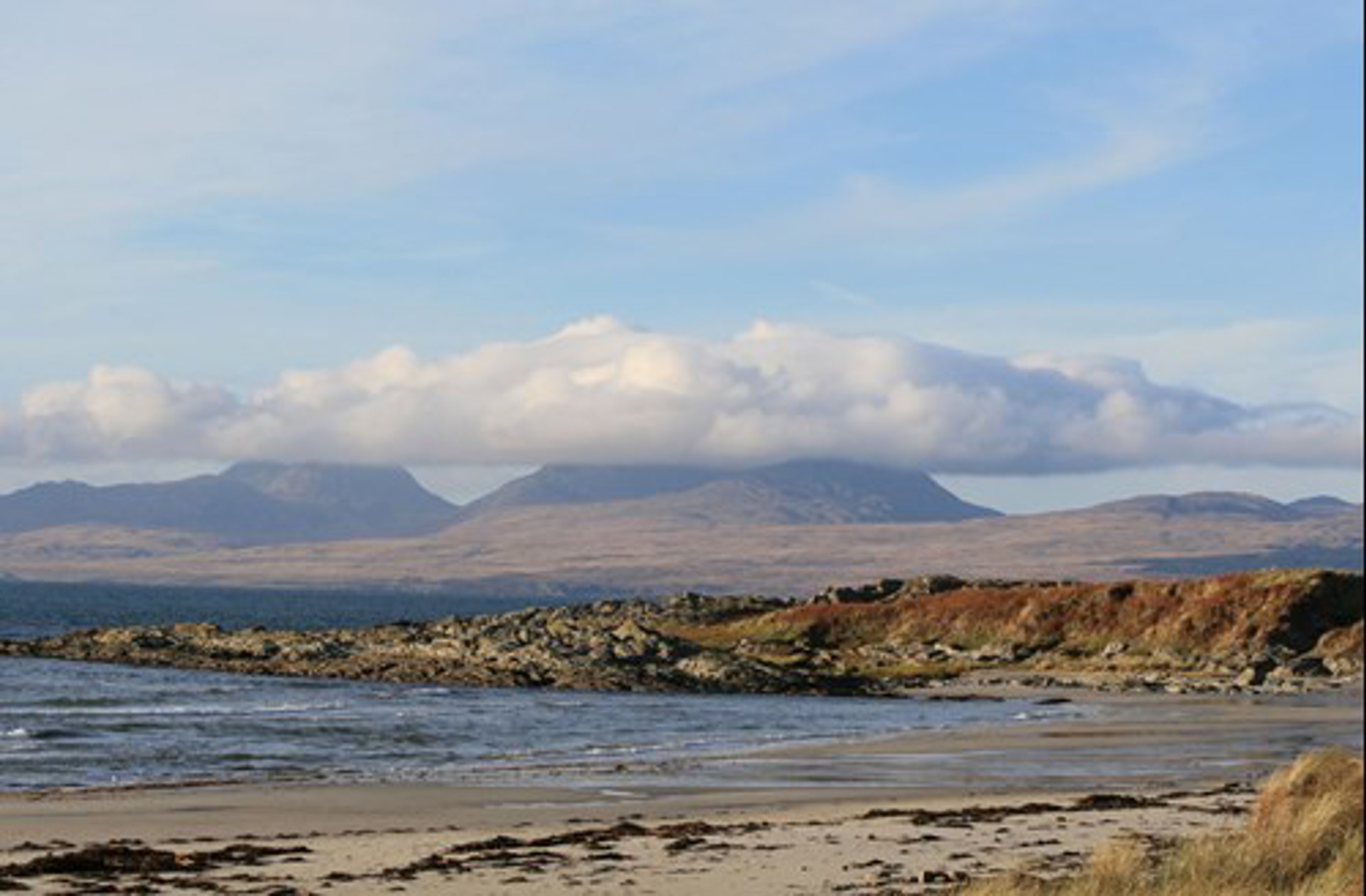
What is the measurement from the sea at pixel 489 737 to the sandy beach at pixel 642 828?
422 millimetres

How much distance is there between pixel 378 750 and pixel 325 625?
122122 millimetres

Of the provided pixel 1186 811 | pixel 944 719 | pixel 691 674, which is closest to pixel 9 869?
pixel 1186 811

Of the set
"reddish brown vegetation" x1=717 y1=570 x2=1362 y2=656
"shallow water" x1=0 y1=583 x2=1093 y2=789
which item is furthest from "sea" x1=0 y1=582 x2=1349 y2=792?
"reddish brown vegetation" x1=717 y1=570 x2=1362 y2=656

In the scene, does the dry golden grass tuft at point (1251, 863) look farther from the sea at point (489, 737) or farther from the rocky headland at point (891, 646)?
the rocky headland at point (891, 646)

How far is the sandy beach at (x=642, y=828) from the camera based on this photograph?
23.7m

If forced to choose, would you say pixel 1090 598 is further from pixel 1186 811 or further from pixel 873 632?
pixel 1186 811

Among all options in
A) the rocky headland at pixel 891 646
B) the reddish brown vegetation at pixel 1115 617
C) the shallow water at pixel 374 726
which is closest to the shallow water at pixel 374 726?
the shallow water at pixel 374 726

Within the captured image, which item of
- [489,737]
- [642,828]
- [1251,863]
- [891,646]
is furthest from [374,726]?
[891,646]

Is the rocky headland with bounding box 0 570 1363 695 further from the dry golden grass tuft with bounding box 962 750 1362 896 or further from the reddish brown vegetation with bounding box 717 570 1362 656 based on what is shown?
the dry golden grass tuft with bounding box 962 750 1362 896

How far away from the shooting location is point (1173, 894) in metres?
19.5

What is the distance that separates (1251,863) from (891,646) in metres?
75.0

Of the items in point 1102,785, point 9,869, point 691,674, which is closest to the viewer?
point 9,869

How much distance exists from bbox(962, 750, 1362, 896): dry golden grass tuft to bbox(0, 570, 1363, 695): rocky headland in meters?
48.8

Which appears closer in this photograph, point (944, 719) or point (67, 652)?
point (944, 719)
